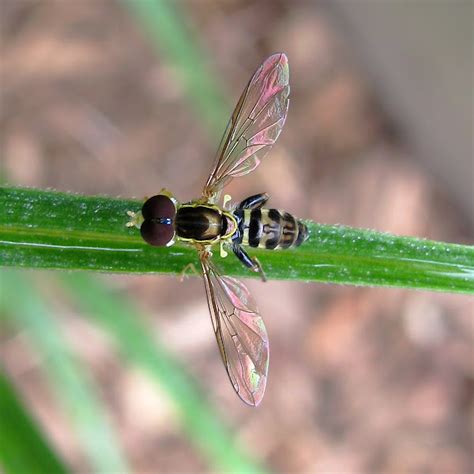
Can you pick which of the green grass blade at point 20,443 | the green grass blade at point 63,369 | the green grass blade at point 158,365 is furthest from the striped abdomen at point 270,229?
the green grass blade at point 63,369

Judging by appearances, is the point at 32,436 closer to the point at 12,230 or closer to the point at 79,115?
the point at 12,230

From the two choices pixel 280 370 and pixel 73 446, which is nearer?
pixel 73 446

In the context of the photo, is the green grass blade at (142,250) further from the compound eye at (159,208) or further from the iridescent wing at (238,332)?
the iridescent wing at (238,332)

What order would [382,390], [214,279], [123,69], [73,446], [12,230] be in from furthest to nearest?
[382,390] < [123,69] < [73,446] < [214,279] < [12,230]

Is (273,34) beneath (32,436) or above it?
above

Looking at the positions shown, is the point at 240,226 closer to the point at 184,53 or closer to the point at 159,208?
the point at 159,208

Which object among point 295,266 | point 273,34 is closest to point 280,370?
point 273,34

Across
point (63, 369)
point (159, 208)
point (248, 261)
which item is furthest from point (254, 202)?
point (63, 369)

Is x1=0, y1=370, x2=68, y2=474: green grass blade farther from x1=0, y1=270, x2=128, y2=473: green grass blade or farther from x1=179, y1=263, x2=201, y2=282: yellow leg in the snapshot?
x1=0, y1=270, x2=128, y2=473: green grass blade
